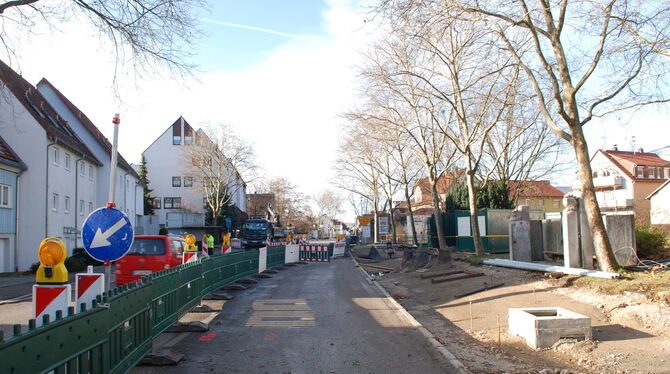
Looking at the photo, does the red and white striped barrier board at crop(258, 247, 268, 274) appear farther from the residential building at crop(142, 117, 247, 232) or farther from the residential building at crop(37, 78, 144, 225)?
the residential building at crop(142, 117, 247, 232)

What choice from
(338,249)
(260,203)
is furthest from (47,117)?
(260,203)

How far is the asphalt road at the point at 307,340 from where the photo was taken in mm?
7051

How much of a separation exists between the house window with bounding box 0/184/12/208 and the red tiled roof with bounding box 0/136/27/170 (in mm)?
1104

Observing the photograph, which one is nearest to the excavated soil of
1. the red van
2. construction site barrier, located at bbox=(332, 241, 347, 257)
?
the red van

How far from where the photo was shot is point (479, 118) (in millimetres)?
22312

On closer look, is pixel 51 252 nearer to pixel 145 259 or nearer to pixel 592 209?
pixel 145 259

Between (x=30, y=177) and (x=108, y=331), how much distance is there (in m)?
25.2

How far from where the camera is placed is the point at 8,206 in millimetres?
25016

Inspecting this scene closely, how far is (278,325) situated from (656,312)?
21.6 ft

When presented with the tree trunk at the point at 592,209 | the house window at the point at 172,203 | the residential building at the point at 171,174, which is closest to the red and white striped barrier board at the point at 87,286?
the tree trunk at the point at 592,209

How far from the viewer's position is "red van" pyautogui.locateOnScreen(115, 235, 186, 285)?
13.4 meters

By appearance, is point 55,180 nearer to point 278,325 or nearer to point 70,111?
point 70,111

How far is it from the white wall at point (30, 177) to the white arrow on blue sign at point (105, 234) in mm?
23063

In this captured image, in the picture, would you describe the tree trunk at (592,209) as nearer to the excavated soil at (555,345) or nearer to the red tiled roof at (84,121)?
the excavated soil at (555,345)
